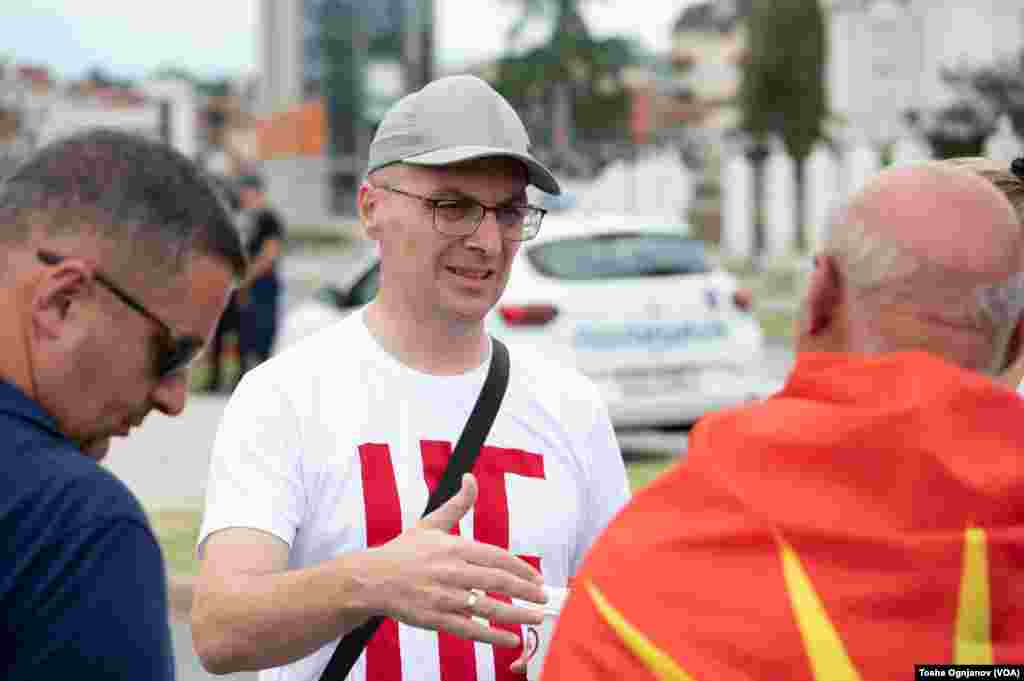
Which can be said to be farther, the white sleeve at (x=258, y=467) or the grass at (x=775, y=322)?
the grass at (x=775, y=322)

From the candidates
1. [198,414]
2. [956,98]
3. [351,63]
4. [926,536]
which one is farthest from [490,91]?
[351,63]

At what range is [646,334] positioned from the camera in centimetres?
1129

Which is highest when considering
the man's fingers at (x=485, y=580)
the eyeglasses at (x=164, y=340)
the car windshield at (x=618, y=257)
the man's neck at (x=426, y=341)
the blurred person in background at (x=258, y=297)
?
the eyeglasses at (x=164, y=340)

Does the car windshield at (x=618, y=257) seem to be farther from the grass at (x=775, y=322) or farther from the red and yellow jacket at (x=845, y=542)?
the red and yellow jacket at (x=845, y=542)

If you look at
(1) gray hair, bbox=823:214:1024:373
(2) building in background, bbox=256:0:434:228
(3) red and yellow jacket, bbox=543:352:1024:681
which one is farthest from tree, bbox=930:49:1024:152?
(3) red and yellow jacket, bbox=543:352:1024:681

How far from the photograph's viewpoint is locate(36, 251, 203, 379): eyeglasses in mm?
1889

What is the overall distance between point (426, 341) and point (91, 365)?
46.0 inches

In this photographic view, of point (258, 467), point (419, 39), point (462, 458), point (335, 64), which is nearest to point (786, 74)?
point (419, 39)

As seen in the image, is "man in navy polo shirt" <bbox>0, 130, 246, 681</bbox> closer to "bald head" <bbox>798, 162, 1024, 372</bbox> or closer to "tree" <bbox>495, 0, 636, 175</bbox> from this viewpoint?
"bald head" <bbox>798, 162, 1024, 372</bbox>

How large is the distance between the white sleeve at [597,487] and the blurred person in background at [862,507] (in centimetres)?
102

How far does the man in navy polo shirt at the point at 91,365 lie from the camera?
176 centimetres

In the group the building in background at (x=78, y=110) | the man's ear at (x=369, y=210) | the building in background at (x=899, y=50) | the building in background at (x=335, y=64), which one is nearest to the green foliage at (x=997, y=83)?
the building in background at (x=899, y=50)

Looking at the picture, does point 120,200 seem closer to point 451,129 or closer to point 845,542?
point 845,542

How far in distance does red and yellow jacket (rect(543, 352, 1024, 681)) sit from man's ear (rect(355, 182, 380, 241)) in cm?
132
